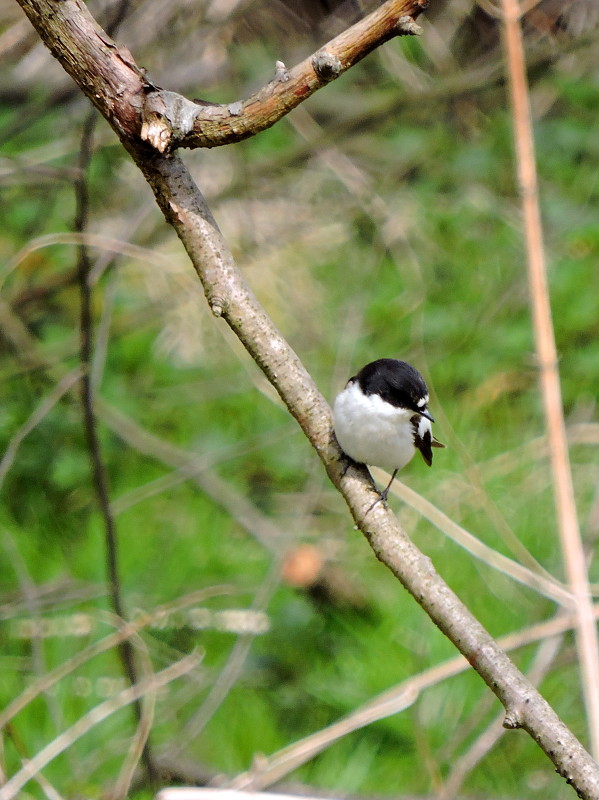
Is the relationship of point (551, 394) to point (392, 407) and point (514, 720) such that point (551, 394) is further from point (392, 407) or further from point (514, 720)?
point (514, 720)

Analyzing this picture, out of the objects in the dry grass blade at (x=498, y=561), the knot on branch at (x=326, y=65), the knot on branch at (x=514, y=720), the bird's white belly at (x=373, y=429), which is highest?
the bird's white belly at (x=373, y=429)

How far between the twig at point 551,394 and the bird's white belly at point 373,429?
503 mm

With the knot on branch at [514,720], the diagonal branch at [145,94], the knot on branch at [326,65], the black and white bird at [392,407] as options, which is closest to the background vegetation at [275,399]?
the black and white bird at [392,407]

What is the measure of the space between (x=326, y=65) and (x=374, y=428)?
4.65ft

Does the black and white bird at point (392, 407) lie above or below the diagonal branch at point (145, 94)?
above

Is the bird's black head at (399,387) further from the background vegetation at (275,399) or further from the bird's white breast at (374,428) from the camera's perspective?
the background vegetation at (275,399)

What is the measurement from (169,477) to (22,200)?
80.9 inches

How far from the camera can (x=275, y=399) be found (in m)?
4.12

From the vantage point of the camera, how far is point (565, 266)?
611 cm

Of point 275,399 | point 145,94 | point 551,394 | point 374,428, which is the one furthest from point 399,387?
point 145,94

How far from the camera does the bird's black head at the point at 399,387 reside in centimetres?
319

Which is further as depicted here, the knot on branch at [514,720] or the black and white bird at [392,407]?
the black and white bird at [392,407]

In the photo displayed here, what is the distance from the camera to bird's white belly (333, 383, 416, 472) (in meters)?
2.45

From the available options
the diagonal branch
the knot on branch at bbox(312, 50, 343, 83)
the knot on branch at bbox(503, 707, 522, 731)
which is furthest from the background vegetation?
the knot on branch at bbox(503, 707, 522, 731)
